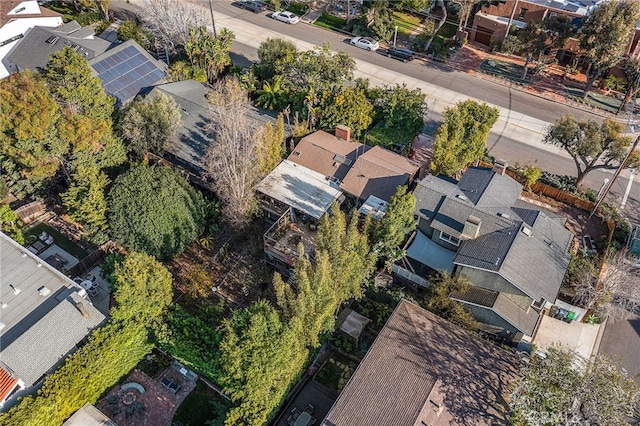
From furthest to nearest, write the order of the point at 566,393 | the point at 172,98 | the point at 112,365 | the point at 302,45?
the point at 302,45, the point at 172,98, the point at 112,365, the point at 566,393

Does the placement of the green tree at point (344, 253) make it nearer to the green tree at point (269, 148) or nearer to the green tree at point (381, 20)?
the green tree at point (269, 148)

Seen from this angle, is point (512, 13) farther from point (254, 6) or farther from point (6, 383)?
point (6, 383)

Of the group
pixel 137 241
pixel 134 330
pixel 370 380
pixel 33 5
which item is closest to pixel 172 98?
pixel 137 241

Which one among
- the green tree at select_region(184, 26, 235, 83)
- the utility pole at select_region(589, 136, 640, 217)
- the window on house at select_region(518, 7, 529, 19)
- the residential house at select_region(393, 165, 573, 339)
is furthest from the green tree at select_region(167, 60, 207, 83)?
the window on house at select_region(518, 7, 529, 19)

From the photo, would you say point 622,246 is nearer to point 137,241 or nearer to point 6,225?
point 137,241

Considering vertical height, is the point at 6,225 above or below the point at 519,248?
below

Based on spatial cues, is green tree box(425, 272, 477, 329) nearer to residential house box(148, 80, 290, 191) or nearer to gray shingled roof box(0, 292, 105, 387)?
residential house box(148, 80, 290, 191)
